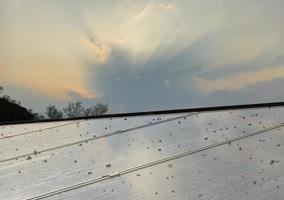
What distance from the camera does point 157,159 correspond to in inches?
137

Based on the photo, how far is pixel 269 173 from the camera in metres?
2.88

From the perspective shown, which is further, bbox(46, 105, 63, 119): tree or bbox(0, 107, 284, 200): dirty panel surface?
bbox(46, 105, 63, 119): tree

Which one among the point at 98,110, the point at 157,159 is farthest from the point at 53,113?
the point at 157,159

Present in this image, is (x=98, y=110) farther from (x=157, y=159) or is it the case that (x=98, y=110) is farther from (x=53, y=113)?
(x=157, y=159)

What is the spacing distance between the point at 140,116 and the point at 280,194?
A: 7.29ft

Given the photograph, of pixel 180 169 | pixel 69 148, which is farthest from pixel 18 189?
pixel 180 169

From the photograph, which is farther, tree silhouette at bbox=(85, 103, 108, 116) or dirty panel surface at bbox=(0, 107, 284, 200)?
tree silhouette at bbox=(85, 103, 108, 116)

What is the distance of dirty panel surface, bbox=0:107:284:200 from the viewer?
2885 mm

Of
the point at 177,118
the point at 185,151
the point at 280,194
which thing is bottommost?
the point at 280,194

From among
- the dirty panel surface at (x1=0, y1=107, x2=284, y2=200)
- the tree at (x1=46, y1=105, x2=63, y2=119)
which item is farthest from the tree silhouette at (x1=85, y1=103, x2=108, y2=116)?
the dirty panel surface at (x1=0, y1=107, x2=284, y2=200)

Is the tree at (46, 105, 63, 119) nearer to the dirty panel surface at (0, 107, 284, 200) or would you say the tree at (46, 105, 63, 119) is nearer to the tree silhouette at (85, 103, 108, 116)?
the tree silhouette at (85, 103, 108, 116)

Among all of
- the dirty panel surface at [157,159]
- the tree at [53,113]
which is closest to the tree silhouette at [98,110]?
the tree at [53,113]

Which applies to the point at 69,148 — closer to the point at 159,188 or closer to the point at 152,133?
the point at 152,133

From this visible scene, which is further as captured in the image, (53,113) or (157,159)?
(53,113)
